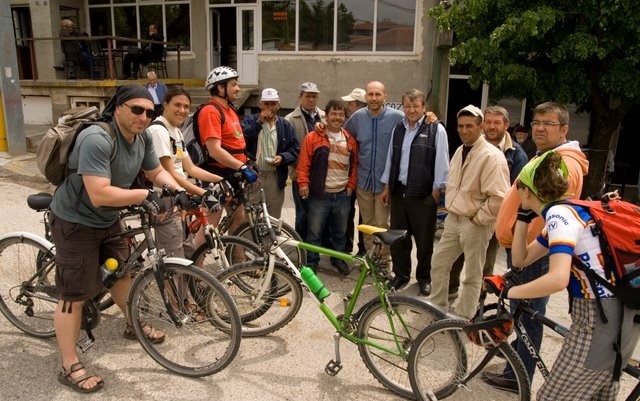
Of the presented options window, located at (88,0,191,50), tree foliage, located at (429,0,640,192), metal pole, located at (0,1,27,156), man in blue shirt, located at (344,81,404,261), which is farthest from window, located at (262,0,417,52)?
man in blue shirt, located at (344,81,404,261)

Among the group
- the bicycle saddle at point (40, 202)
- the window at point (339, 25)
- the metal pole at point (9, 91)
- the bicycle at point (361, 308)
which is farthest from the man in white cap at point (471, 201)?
the window at point (339, 25)

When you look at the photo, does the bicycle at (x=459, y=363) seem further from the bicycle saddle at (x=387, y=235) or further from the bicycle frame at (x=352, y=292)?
the bicycle saddle at (x=387, y=235)

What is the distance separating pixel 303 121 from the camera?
202 inches

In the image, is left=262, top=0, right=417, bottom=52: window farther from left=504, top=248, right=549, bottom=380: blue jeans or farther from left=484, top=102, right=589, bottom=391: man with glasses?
left=504, top=248, right=549, bottom=380: blue jeans

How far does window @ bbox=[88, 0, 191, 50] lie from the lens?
15250 millimetres

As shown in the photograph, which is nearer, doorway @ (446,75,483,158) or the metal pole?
the metal pole

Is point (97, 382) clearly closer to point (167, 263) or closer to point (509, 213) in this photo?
point (167, 263)

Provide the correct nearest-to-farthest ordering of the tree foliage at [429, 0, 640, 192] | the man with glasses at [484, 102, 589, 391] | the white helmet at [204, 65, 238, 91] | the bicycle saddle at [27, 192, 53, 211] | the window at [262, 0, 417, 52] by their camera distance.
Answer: the man with glasses at [484, 102, 589, 391]
the bicycle saddle at [27, 192, 53, 211]
the white helmet at [204, 65, 238, 91]
the tree foliage at [429, 0, 640, 192]
the window at [262, 0, 417, 52]

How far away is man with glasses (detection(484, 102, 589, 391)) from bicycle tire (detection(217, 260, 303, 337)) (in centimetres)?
146

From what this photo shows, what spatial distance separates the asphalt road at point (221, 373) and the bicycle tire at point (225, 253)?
0.63 meters

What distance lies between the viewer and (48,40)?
14594 mm

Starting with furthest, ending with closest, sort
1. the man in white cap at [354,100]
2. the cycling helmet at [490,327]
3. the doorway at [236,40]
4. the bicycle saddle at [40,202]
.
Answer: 1. the doorway at [236,40]
2. the man in white cap at [354,100]
3. the bicycle saddle at [40,202]
4. the cycling helmet at [490,327]

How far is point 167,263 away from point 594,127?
8.45 metres

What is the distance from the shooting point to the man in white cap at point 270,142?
4824mm
